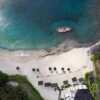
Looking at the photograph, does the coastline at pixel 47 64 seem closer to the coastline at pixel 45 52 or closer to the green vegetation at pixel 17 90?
the coastline at pixel 45 52

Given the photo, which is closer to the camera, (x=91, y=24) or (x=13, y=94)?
(x=13, y=94)

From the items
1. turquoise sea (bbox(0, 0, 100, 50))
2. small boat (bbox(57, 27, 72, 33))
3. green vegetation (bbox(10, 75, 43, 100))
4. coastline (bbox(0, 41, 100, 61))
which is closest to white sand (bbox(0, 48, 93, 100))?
coastline (bbox(0, 41, 100, 61))

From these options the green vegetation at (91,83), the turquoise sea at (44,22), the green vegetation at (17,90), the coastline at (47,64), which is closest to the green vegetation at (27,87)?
the green vegetation at (17,90)

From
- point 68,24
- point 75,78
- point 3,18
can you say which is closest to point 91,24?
point 68,24

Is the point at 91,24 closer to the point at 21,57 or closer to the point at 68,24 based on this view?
the point at 68,24

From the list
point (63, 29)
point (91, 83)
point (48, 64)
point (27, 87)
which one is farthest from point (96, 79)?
point (27, 87)
